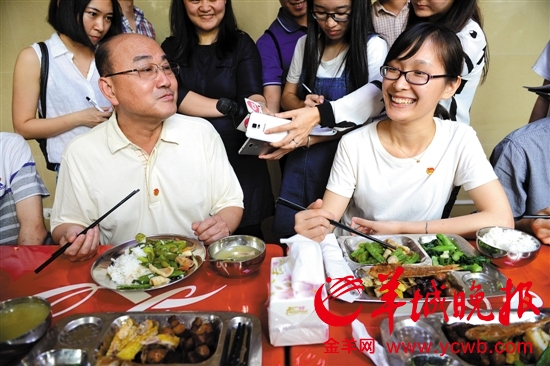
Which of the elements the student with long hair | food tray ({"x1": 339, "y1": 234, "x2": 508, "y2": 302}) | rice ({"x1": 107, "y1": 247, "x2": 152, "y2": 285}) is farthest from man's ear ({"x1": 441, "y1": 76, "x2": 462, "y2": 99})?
rice ({"x1": 107, "y1": 247, "x2": 152, "y2": 285})

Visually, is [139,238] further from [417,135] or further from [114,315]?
[417,135]

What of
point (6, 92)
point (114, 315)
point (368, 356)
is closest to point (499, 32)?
point (368, 356)

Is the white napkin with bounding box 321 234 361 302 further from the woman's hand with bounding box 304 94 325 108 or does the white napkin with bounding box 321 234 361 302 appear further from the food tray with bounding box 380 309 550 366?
the woman's hand with bounding box 304 94 325 108

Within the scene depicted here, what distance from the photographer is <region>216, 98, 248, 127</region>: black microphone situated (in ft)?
7.55

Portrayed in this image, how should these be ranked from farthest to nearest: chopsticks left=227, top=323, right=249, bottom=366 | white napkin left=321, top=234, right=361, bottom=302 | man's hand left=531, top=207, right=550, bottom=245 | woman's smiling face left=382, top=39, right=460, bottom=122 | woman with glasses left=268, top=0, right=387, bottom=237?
woman with glasses left=268, top=0, right=387, bottom=237 → woman's smiling face left=382, top=39, right=460, bottom=122 → man's hand left=531, top=207, right=550, bottom=245 → white napkin left=321, top=234, right=361, bottom=302 → chopsticks left=227, top=323, right=249, bottom=366

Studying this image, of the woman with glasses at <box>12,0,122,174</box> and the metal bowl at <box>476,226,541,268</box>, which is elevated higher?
the woman with glasses at <box>12,0,122,174</box>

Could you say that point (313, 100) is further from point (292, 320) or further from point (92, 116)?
point (292, 320)

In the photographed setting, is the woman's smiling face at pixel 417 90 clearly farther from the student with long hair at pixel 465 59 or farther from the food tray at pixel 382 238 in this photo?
the food tray at pixel 382 238

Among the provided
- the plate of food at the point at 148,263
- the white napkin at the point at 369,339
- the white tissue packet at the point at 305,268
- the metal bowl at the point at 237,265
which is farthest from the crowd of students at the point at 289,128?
the white napkin at the point at 369,339

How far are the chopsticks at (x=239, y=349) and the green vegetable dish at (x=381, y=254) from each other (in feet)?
1.99

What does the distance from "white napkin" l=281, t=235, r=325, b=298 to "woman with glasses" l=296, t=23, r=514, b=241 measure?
0.53 meters

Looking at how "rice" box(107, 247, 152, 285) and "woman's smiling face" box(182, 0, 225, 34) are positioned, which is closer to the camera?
"rice" box(107, 247, 152, 285)

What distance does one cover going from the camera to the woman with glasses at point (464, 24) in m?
2.23

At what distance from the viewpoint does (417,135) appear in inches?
82.0
